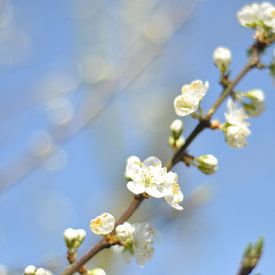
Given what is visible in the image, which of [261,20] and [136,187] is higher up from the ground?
[261,20]

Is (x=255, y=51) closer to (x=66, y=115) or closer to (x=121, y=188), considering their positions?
(x=121, y=188)

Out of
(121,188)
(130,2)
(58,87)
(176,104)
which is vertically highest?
(130,2)

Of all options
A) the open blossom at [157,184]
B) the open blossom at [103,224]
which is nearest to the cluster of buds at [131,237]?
the open blossom at [103,224]

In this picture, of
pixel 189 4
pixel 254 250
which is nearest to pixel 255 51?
pixel 254 250

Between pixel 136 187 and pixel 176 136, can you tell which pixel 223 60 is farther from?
pixel 136 187

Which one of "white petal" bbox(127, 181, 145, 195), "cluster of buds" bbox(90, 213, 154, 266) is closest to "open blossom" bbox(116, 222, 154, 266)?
"cluster of buds" bbox(90, 213, 154, 266)

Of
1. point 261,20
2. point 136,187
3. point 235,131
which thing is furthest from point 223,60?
point 136,187
